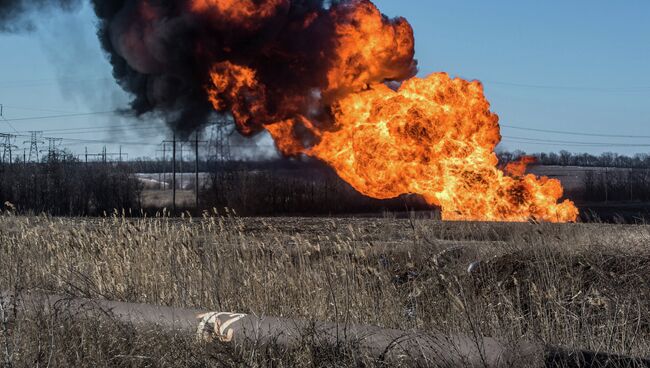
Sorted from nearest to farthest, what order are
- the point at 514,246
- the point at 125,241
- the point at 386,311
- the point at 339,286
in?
the point at 386,311 < the point at 339,286 < the point at 125,241 < the point at 514,246

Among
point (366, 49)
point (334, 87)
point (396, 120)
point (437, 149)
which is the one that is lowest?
point (437, 149)

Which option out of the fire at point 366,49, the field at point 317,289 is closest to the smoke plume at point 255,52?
the fire at point 366,49

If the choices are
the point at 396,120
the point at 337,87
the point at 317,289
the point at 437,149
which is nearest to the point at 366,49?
the point at 337,87

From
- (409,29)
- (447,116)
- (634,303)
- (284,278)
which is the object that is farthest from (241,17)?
(634,303)

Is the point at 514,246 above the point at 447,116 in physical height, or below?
below

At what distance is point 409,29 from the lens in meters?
25.0

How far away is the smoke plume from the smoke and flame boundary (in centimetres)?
4

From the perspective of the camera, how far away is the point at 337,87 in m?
25.2

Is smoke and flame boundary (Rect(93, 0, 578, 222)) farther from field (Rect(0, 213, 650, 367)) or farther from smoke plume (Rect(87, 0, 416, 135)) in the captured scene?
field (Rect(0, 213, 650, 367))

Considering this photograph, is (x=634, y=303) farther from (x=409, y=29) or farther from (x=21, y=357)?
(x=409, y=29)

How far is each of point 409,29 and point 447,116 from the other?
11.2 feet

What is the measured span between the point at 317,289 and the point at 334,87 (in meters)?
17.2

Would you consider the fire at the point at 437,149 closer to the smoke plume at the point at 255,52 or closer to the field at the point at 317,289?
the smoke plume at the point at 255,52

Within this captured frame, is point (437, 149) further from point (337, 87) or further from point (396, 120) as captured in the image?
point (337, 87)
